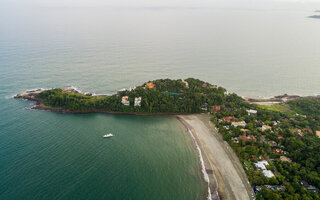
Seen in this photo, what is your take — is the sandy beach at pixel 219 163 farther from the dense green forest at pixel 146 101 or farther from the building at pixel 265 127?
the building at pixel 265 127

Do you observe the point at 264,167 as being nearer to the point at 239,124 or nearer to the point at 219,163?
the point at 219,163

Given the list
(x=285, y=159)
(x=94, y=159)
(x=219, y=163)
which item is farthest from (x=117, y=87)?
(x=285, y=159)

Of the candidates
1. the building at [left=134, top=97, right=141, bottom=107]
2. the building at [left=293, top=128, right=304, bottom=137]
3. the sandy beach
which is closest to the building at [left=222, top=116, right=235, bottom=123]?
the sandy beach

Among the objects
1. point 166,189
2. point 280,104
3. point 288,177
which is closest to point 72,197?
point 166,189

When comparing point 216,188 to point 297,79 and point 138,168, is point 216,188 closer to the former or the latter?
point 138,168

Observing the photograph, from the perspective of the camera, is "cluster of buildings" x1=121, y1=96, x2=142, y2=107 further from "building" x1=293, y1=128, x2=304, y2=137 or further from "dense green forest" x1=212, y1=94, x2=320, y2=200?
"building" x1=293, y1=128, x2=304, y2=137

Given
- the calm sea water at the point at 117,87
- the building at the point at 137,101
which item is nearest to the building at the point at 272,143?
the calm sea water at the point at 117,87
